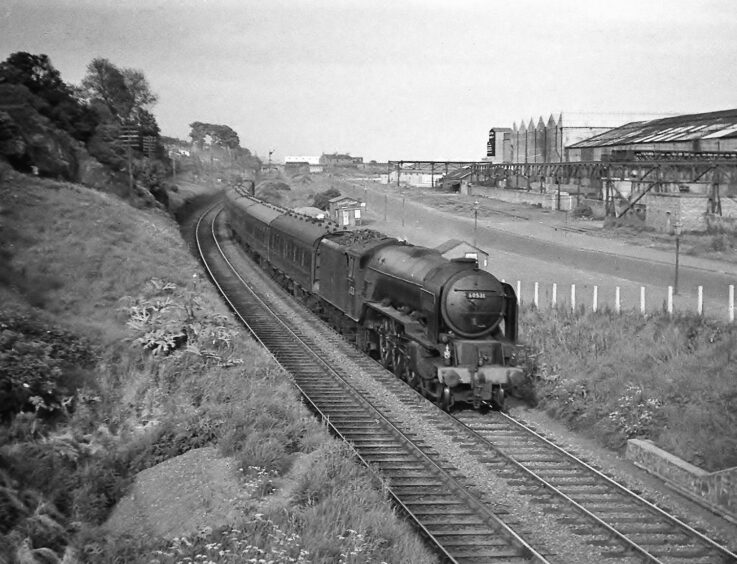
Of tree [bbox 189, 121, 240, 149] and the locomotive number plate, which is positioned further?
tree [bbox 189, 121, 240, 149]

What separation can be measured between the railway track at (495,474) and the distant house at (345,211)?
26.5 m

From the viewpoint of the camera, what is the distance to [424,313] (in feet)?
53.9

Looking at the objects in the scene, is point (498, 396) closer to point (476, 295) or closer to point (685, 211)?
point (476, 295)

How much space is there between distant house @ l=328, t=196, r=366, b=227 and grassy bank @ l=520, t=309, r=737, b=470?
78.7 ft

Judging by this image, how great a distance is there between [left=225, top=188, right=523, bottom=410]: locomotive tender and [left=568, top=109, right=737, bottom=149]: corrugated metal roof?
116 feet

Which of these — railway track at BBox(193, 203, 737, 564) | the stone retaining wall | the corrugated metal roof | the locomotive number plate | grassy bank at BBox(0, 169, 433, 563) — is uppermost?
the corrugated metal roof

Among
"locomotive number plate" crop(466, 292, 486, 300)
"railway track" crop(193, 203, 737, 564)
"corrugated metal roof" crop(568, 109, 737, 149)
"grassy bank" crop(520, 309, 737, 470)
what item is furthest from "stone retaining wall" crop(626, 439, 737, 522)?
"corrugated metal roof" crop(568, 109, 737, 149)

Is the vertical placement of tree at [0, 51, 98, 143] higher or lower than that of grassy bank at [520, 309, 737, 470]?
higher

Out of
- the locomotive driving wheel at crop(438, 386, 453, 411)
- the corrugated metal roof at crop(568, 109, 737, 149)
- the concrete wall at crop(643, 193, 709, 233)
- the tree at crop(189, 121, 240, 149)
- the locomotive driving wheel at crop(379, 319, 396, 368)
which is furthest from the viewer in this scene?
the tree at crop(189, 121, 240, 149)

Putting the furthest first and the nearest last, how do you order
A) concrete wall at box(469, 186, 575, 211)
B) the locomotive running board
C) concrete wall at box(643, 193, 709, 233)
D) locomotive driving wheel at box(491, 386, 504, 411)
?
1. concrete wall at box(469, 186, 575, 211)
2. concrete wall at box(643, 193, 709, 233)
3. the locomotive running board
4. locomotive driving wheel at box(491, 386, 504, 411)

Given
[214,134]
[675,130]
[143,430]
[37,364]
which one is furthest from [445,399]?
[214,134]

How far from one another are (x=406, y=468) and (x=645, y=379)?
6.25 meters

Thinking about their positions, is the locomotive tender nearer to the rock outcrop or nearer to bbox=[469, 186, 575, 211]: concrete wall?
the rock outcrop

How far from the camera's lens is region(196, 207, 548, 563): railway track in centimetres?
1006
